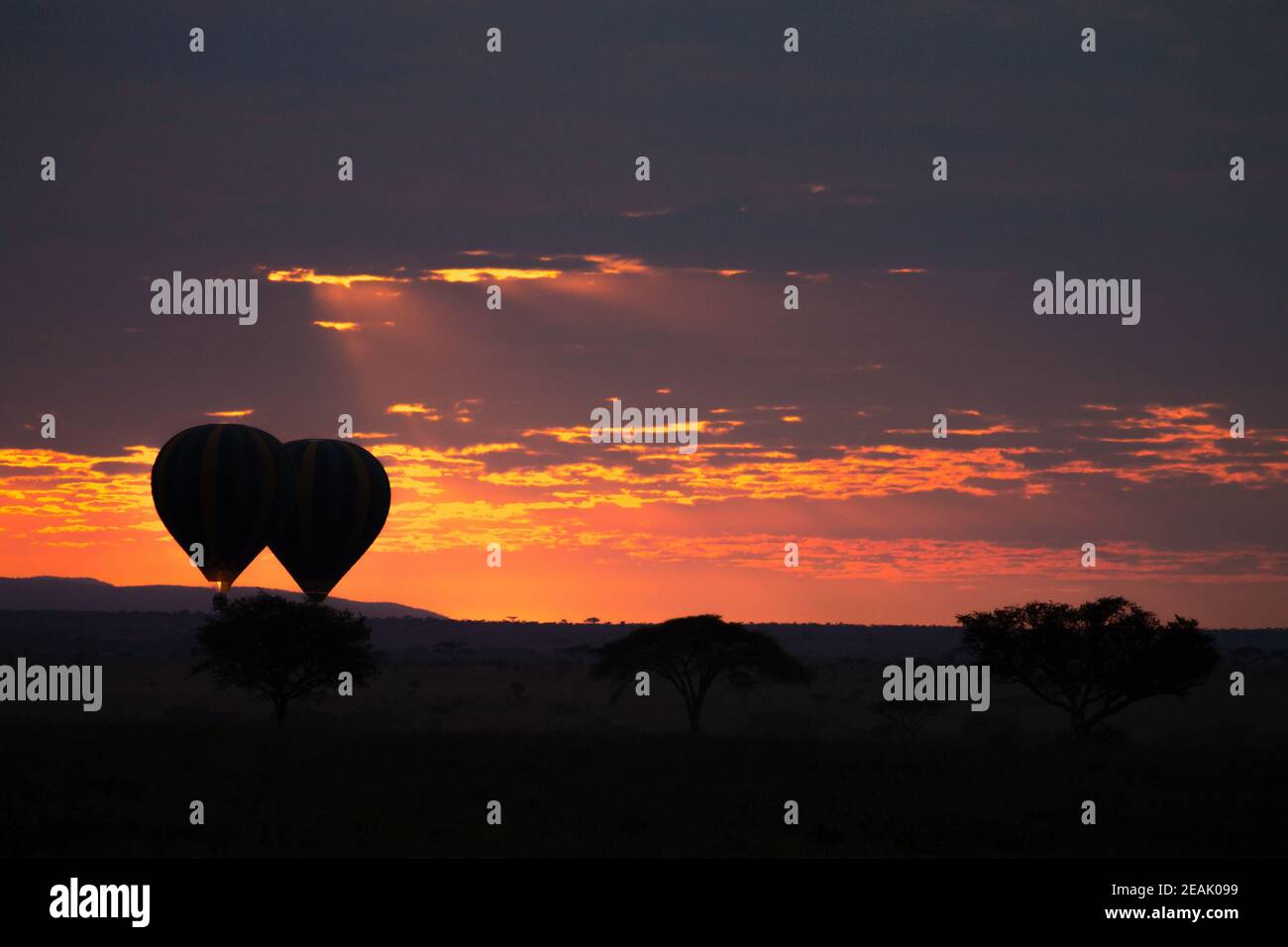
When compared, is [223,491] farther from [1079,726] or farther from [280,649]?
[1079,726]

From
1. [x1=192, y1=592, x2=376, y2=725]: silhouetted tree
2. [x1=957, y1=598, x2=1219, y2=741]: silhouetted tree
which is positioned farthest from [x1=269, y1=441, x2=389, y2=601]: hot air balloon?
[x1=957, y1=598, x2=1219, y2=741]: silhouetted tree

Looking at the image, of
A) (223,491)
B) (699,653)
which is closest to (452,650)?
(699,653)

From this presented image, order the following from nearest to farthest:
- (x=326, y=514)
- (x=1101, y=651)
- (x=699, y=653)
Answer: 1. (x=1101, y=651)
2. (x=326, y=514)
3. (x=699, y=653)

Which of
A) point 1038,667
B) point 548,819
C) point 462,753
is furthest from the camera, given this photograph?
point 1038,667

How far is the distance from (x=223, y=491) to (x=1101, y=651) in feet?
110

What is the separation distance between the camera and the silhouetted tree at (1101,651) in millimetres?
56656

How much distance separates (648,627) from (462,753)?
2519 cm

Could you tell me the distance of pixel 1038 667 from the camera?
57688 millimetres

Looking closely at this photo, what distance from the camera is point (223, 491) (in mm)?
58656

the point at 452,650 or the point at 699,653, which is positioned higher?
the point at 452,650

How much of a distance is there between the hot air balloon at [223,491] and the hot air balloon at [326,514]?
199 centimetres
